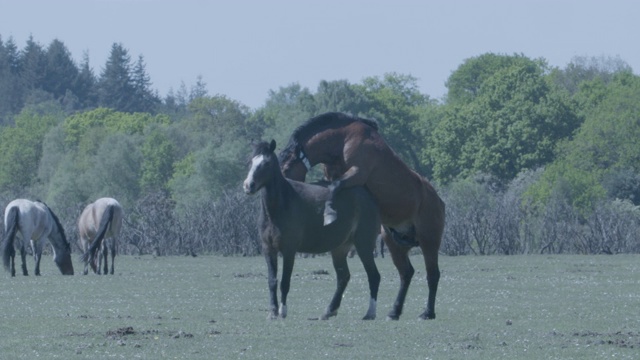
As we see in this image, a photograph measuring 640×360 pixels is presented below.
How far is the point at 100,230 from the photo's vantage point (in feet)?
106

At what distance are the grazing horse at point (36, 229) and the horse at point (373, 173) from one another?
1503 cm

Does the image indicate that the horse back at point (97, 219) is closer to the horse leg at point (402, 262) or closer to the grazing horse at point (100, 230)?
the grazing horse at point (100, 230)

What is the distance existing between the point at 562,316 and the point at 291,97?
13650 centimetres

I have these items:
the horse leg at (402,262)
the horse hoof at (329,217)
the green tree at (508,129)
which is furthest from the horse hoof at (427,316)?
the green tree at (508,129)

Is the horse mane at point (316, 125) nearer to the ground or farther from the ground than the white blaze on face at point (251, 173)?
farther from the ground

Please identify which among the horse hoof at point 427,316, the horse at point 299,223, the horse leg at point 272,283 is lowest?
the horse hoof at point 427,316

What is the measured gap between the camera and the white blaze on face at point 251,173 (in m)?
16.8

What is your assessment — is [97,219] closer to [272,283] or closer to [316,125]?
[316,125]

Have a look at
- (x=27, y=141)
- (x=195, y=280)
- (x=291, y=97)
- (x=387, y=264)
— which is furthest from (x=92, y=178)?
(x=291, y=97)

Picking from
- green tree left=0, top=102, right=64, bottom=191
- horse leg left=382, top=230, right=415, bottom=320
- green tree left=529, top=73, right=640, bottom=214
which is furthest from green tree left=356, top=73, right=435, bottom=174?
horse leg left=382, top=230, right=415, bottom=320

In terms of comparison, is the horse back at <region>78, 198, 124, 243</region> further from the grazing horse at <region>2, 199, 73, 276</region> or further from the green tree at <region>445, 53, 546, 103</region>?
the green tree at <region>445, 53, 546, 103</region>

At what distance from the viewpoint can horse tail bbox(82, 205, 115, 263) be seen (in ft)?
101

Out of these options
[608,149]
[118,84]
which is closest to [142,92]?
[118,84]

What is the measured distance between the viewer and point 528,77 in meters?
89.2
